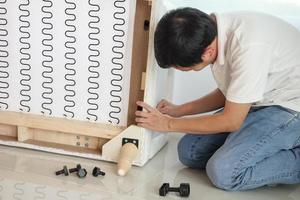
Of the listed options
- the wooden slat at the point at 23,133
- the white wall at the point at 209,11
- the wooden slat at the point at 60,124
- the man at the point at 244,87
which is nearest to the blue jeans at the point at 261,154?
the man at the point at 244,87

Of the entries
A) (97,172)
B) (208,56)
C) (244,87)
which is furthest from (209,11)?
(97,172)

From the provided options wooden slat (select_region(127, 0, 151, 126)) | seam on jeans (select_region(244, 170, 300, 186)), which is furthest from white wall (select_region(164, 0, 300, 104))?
seam on jeans (select_region(244, 170, 300, 186))

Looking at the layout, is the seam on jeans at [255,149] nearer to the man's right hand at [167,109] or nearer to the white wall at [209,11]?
the man's right hand at [167,109]

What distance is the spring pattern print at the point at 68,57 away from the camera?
56.4 inches

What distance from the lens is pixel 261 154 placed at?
1.32 m

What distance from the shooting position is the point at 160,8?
142 centimetres

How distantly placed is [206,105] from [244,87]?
14.8 inches

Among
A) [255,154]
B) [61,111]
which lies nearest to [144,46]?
[61,111]

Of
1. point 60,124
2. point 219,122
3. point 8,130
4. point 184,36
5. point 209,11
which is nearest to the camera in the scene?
point 184,36

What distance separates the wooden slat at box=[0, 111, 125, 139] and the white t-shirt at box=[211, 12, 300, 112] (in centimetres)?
43

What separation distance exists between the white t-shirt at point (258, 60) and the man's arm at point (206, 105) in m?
0.17

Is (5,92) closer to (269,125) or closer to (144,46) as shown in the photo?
(144,46)

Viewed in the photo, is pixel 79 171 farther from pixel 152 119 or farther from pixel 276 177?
pixel 276 177

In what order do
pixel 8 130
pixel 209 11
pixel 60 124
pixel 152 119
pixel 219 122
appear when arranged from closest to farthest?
pixel 219 122 < pixel 152 119 < pixel 60 124 < pixel 8 130 < pixel 209 11
